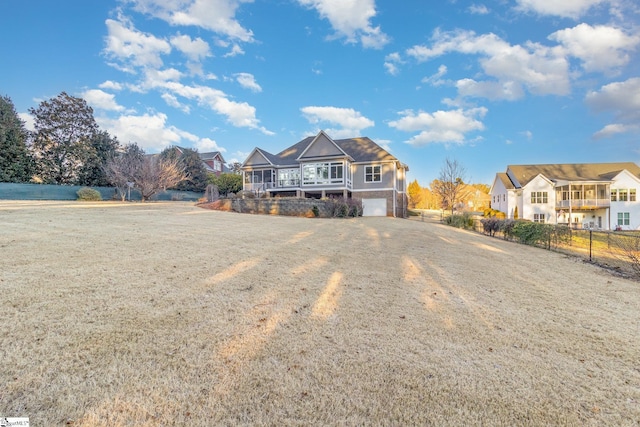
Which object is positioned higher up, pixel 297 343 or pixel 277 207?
pixel 277 207

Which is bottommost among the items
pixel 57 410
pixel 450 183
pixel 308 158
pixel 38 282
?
pixel 57 410

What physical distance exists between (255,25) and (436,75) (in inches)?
521

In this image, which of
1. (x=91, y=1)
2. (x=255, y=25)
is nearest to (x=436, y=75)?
(x=255, y=25)

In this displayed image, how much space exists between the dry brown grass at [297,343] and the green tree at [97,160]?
91.1 ft

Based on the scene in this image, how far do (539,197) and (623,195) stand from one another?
767cm

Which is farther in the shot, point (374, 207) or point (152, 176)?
point (374, 207)

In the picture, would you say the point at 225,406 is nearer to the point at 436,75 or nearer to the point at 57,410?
the point at 57,410

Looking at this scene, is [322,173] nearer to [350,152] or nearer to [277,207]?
[350,152]

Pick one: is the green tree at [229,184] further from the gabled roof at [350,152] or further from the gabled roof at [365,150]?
the gabled roof at [365,150]

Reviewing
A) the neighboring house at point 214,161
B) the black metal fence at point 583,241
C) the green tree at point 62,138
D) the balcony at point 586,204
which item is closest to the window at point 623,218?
the balcony at point 586,204

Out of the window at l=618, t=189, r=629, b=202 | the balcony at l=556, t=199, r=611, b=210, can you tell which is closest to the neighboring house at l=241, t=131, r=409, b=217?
the balcony at l=556, t=199, r=611, b=210

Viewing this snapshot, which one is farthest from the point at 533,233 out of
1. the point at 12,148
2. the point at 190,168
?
the point at 12,148

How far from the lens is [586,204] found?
29688 mm

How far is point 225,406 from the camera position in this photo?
2.37 m
